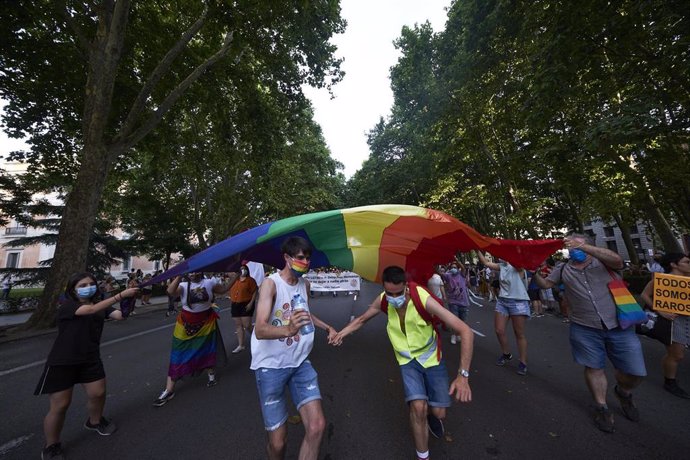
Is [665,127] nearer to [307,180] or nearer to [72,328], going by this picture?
[72,328]

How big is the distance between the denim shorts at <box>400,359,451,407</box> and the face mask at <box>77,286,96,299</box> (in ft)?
10.7

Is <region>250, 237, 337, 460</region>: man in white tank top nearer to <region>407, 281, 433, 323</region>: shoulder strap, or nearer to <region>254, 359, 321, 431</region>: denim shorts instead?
<region>254, 359, 321, 431</region>: denim shorts

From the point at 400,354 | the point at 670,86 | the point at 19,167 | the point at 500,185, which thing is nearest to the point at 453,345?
the point at 400,354

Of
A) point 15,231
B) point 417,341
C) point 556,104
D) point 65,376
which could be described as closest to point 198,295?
point 65,376

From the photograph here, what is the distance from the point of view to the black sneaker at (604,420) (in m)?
3.17

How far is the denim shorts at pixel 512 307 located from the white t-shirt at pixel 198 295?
4.85 m

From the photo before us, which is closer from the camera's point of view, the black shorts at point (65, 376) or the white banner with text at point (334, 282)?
the black shorts at point (65, 376)

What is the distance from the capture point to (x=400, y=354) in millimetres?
2736

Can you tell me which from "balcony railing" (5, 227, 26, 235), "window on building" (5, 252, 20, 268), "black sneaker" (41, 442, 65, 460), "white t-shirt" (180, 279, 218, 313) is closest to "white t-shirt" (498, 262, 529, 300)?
"white t-shirt" (180, 279, 218, 313)

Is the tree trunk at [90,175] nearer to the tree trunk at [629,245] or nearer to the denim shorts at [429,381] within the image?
the denim shorts at [429,381]

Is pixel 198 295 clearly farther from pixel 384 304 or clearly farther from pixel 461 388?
pixel 461 388

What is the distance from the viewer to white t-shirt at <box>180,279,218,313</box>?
180 inches

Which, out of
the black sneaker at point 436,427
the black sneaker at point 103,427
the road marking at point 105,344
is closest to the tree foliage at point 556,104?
the black sneaker at point 436,427

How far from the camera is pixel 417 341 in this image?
2.68 metres
